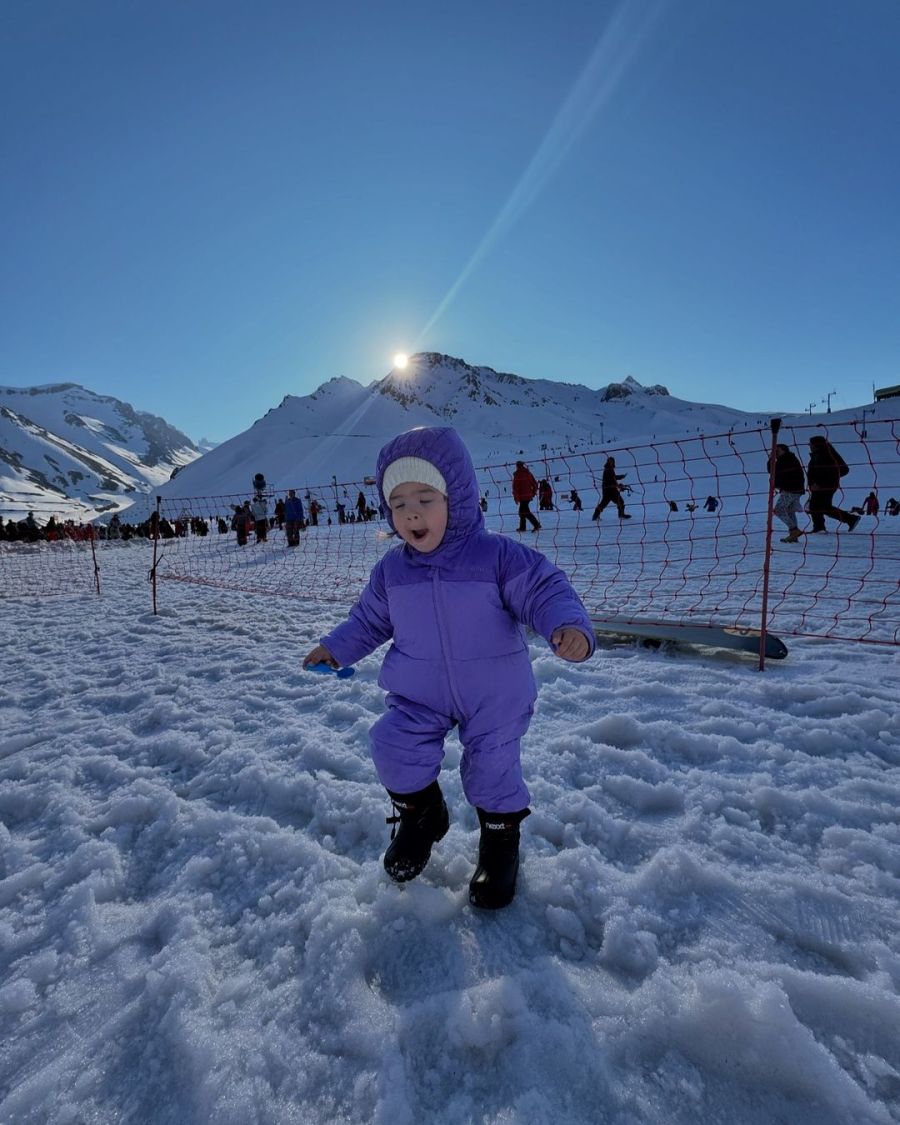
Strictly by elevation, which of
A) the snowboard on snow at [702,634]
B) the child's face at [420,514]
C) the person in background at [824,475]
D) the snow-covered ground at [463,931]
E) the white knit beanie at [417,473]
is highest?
the person in background at [824,475]

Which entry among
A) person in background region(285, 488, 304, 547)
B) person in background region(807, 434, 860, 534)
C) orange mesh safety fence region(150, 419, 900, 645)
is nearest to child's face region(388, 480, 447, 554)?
orange mesh safety fence region(150, 419, 900, 645)

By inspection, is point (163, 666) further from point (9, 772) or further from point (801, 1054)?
point (801, 1054)

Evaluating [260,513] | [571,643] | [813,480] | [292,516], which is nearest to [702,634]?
[571,643]

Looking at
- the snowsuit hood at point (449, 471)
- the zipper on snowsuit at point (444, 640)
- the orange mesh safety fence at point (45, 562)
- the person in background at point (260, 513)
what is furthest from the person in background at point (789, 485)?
the person in background at point (260, 513)

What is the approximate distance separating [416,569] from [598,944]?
1257 mm

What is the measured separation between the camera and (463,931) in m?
1.53

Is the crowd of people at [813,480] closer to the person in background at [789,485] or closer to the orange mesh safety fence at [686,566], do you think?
the person in background at [789,485]

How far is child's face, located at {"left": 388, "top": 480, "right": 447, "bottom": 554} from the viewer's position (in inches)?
68.9

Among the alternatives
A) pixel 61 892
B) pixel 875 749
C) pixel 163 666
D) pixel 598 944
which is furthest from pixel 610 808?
pixel 163 666

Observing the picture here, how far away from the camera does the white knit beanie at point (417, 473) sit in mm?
1760

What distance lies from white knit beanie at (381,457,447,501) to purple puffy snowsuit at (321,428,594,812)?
0.06 ft

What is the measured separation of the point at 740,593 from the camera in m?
5.76

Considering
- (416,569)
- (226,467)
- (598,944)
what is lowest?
(598,944)

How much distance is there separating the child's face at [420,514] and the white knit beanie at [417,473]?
0.02 m
